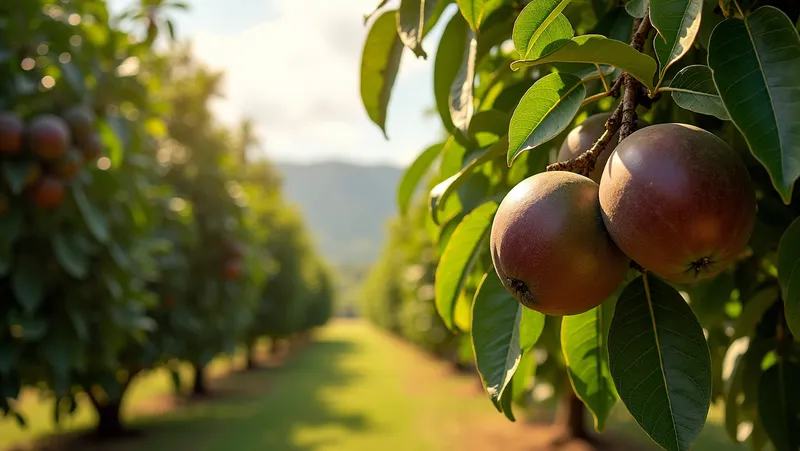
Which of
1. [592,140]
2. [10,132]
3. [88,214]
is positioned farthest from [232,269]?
[592,140]

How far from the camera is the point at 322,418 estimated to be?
11.9 m

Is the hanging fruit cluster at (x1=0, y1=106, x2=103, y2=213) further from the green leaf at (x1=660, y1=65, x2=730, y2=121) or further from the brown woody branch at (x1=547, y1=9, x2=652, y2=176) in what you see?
the green leaf at (x1=660, y1=65, x2=730, y2=121)

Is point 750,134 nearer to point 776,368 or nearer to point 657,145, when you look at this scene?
point 657,145

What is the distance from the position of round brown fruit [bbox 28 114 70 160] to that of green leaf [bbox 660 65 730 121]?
12.7ft

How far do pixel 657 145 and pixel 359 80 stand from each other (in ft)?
2.96

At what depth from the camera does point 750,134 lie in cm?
77

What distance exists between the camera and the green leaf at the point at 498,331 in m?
1.11

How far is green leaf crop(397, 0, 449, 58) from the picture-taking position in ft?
4.14

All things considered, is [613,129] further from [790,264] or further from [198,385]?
[198,385]

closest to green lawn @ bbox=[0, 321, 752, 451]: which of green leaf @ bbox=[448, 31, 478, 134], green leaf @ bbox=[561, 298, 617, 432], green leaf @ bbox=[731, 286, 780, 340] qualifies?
green leaf @ bbox=[731, 286, 780, 340]

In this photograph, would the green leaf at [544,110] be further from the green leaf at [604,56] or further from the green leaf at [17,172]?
the green leaf at [17,172]

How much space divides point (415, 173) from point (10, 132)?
126 inches

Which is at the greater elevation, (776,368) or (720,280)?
(720,280)

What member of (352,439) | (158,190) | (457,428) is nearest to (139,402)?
(352,439)
